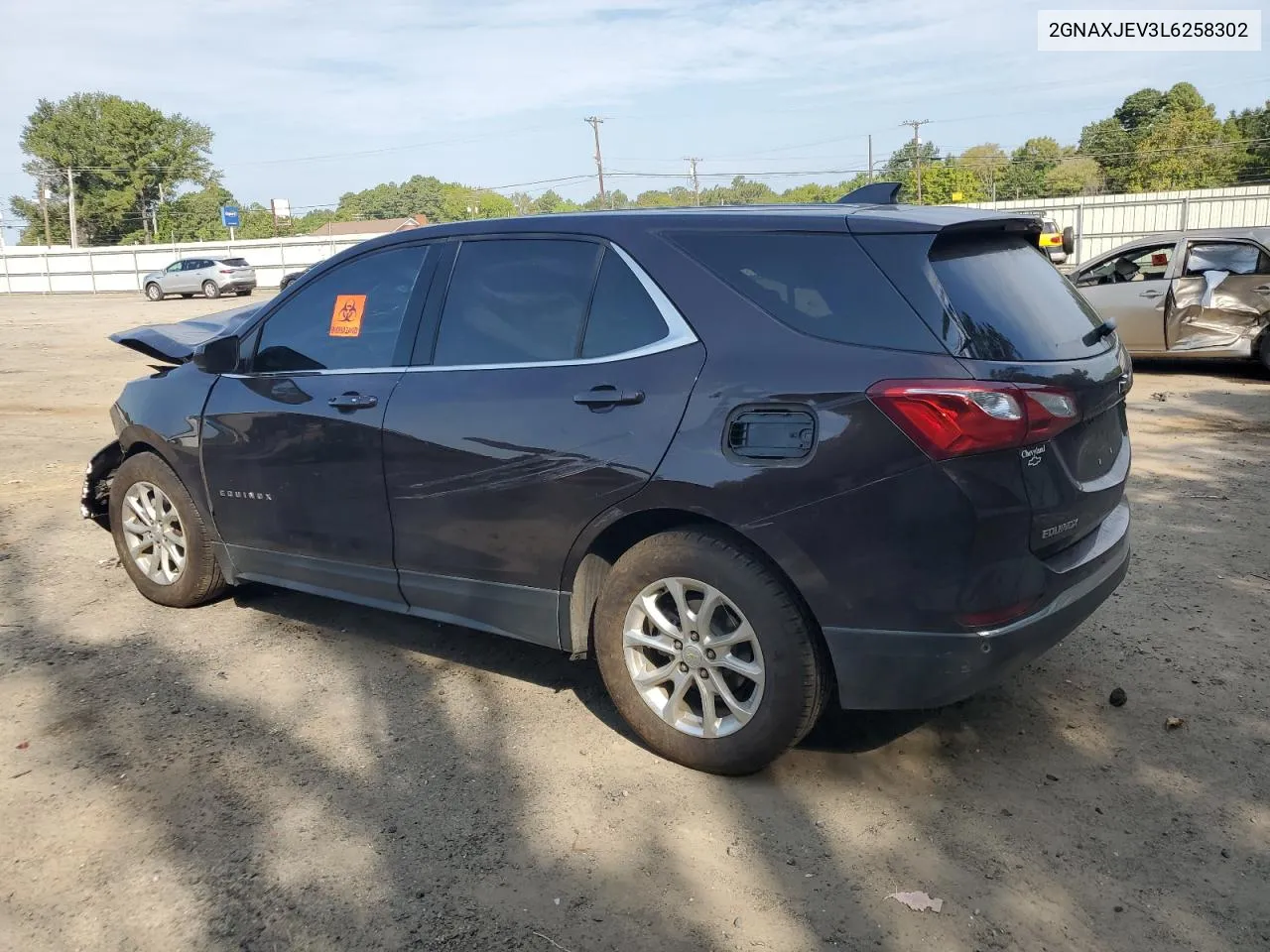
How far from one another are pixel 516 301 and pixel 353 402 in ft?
2.60

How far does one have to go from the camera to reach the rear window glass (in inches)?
121

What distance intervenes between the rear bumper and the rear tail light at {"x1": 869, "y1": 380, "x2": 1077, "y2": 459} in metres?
0.48

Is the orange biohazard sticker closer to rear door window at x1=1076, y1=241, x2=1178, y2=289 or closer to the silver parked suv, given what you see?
rear door window at x1=1076, y1=241, x2=1178, y2=289

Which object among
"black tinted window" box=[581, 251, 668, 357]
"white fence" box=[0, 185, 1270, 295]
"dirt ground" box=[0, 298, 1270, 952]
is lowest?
"dirt ground" box=[0, 298, 1270, 952]

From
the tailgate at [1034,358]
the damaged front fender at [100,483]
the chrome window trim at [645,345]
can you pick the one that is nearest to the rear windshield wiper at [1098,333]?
the tailgate at [1034,358]

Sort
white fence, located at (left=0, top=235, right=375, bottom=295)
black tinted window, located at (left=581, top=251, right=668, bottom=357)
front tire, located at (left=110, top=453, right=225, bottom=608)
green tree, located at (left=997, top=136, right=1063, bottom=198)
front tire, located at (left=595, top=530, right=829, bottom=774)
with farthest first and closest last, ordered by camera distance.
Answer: green tree, located at (left=997, top=136, right=1063, bottom=198)
white fence, located at (left=0, top=235, right=375, bottom=295)
front tire, located at (left=110, top=453, right=225, bottom=608)
black tinted window, located at (left=581, top=251, right=668, bottom=357)
front tire, located at (left=595, top=530, right=829, bottom=774)

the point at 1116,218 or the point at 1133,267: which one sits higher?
the point at 1116,218

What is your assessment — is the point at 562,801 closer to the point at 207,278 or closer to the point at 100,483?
the point at 100,483

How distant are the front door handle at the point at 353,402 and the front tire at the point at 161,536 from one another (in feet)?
3.91

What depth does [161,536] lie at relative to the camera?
198 inches

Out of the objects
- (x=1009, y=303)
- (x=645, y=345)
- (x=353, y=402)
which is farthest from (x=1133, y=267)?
(x=353, y=402)

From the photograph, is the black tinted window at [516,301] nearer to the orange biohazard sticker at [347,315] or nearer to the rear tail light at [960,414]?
the orange biohazard sticker at [347,315]

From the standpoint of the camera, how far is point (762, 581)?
317 cm

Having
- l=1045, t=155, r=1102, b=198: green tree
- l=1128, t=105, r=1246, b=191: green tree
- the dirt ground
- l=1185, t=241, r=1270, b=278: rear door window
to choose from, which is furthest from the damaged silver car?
l=1045, t=155, r=1102, b=198: green tree
